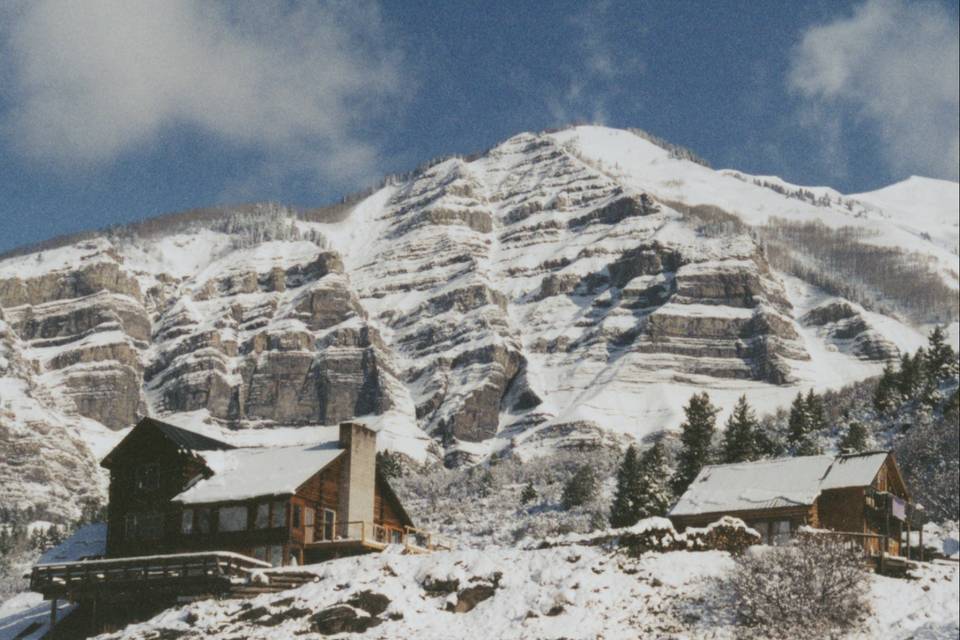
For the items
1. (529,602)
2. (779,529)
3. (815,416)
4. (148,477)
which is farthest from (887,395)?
(529,602)

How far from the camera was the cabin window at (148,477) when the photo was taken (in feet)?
244

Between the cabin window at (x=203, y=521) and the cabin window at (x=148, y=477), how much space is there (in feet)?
12.3

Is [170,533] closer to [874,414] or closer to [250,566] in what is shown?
[250,566]

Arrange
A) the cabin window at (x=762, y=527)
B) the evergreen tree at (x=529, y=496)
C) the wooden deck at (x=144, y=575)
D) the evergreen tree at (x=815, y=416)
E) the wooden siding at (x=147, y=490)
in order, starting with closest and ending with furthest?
the wooden deck at (x=144, y=575)
the wooden siding at (x=147, y=490)
the cabin window at (x=762, y=527)
the evergreen tree at (x=815, y=416)
the evergreen tree at (x=529, y=496)

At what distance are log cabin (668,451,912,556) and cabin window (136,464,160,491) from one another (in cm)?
2620

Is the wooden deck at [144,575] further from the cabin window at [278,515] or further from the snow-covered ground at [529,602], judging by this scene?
the cabin window at [278,515]

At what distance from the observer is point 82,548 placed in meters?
78.9

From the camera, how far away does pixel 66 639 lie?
216 feet

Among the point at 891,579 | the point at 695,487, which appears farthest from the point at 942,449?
the point at 891,579

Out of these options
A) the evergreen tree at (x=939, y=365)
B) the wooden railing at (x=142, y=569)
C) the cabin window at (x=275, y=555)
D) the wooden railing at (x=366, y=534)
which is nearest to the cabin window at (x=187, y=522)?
the cabin window at (x=275, y=555)

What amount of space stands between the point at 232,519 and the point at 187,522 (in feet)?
9.60

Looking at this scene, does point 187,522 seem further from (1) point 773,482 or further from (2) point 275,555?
(1) point 773,482

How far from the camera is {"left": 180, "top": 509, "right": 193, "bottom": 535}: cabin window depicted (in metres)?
71.8

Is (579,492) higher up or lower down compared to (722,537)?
higher up
